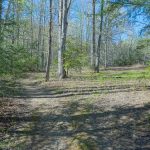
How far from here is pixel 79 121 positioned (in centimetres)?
1232

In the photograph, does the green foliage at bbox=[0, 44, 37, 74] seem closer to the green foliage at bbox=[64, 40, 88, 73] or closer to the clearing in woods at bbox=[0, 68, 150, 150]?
the clearing in woods at bbox=[0, 68, 150, 150]

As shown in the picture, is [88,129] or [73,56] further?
[73,56]

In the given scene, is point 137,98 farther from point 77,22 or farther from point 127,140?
point 77,22

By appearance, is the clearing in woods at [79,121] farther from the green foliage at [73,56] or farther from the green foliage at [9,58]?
the green foliage at [73,56]

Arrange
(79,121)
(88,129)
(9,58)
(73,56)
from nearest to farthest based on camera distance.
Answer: (88,129)
(79,121)
(9,58)
(73,56)

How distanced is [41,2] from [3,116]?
155 feet

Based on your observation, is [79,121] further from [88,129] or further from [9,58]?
[9,58]

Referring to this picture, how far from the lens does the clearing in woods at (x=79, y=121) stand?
10236 mm

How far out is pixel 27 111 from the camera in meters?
14.4

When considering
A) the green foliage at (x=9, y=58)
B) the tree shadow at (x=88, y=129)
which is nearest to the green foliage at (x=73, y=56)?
the green foliage at (x=9, y=58)

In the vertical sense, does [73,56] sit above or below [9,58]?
above

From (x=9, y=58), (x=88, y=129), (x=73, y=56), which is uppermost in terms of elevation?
(x=73, y=56)

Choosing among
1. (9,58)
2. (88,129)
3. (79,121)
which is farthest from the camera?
(9,58)

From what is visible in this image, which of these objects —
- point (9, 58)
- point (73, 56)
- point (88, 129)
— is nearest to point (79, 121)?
point (88, 129)
